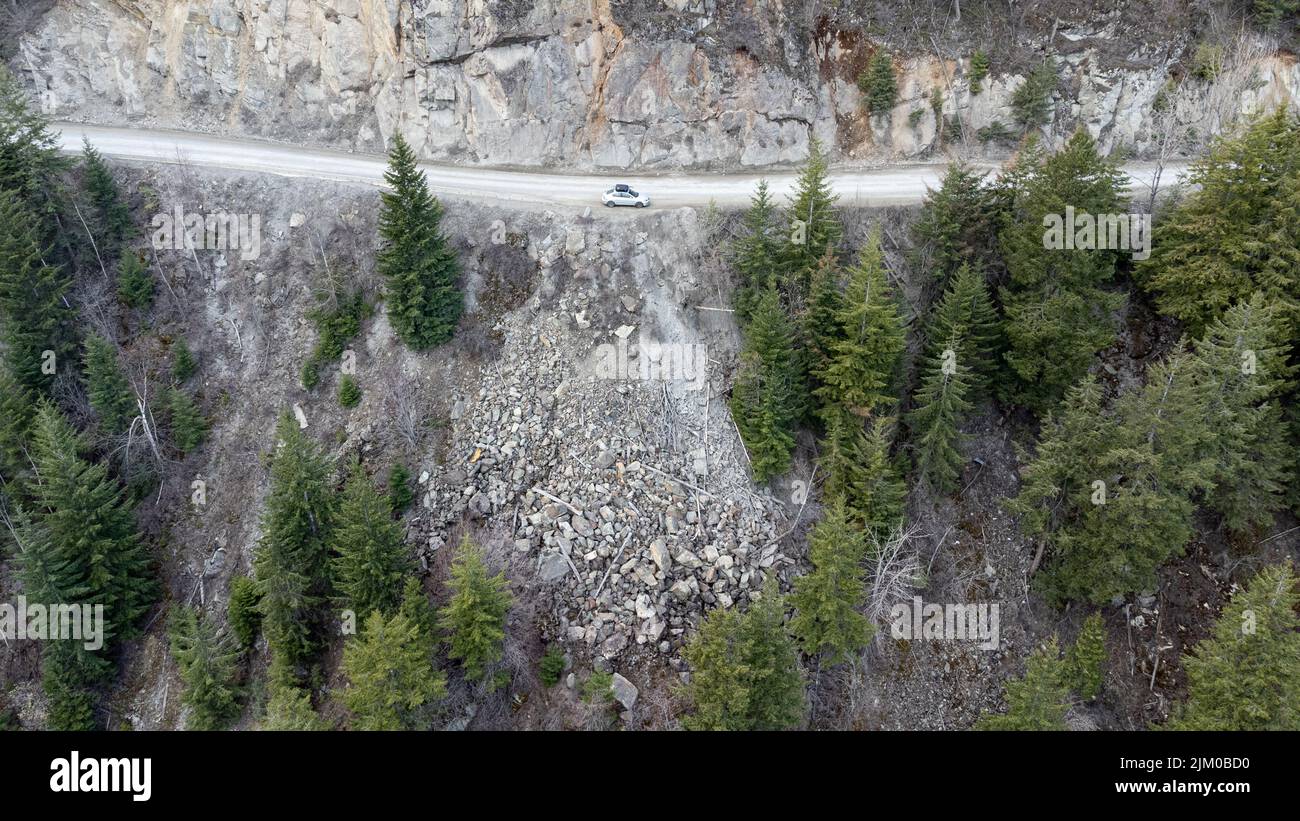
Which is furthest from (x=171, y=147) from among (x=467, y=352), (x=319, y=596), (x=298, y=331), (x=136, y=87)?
(x=319, y=596)

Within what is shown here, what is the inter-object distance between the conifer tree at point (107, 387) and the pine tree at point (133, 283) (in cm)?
317

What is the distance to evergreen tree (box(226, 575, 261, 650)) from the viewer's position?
100 feet

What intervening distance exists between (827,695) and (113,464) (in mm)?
37627

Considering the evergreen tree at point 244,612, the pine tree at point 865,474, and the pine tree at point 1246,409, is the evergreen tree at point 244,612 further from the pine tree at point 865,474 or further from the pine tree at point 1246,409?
the pine tree at point 1246,409

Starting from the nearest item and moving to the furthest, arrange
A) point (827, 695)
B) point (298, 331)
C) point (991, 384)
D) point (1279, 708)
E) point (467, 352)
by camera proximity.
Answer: point (1279, 708)
point (827, 695)
point (991, 384)
point (467, 352)
point (298, 331)

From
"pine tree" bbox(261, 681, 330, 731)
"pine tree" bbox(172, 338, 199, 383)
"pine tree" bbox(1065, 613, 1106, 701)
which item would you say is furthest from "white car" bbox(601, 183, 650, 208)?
"pine tree" bbox(1065, 613, 1106, 701)

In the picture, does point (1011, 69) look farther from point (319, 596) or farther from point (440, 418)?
point (319, 596)

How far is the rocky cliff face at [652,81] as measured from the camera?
38.4 m

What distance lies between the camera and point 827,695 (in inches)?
1133

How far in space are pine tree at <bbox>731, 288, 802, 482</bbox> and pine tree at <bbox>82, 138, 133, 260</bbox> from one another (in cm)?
3624

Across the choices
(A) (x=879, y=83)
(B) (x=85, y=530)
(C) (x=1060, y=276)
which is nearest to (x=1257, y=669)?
(C) (x=1060, y=276)

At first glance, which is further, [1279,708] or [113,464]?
[113,464]

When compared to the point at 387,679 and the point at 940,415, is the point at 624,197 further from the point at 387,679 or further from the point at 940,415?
the point at 387,679

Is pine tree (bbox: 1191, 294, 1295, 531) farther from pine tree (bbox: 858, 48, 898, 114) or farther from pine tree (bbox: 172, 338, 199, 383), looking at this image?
pine tree (bbox: 172, 338, 199, 383)
